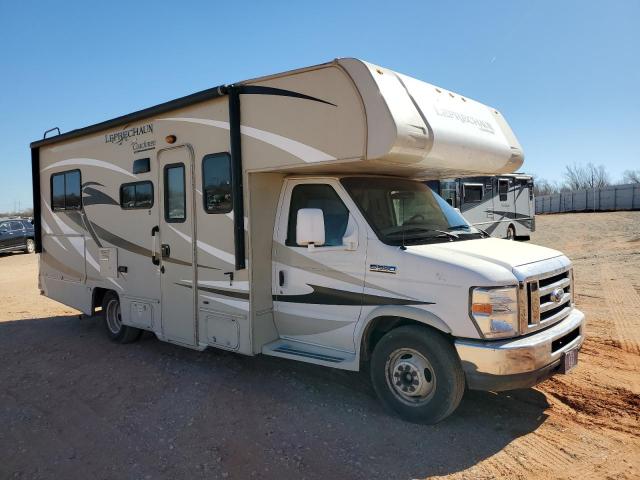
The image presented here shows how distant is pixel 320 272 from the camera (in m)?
5.03

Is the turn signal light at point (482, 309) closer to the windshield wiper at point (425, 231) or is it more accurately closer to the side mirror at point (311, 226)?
the windshield wiper at point (425, 231)

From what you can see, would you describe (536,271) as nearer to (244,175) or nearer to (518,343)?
(518,343)

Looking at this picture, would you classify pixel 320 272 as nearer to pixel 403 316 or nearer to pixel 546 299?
pixel 403 316

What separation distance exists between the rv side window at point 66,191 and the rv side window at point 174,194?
2.19 meters

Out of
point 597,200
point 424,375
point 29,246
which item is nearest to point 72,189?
point 424,375

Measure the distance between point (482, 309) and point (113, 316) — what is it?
5.50m

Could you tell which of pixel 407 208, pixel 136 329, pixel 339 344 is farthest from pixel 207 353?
pixel 407 208

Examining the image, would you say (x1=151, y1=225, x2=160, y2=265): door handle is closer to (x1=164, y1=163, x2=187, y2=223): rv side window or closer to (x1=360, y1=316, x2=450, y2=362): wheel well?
(x1=164, y1=163, x2=187, y2=223): rv side window

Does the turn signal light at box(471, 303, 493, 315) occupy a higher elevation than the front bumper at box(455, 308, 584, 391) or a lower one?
higher

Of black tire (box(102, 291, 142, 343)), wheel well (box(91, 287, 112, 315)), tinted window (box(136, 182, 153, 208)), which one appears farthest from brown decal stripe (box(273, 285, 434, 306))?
wheel well (box(91, 287, 112, 315))

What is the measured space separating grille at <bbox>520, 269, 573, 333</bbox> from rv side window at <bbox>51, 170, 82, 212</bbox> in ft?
20.9

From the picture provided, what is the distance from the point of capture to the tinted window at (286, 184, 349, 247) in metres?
4.94

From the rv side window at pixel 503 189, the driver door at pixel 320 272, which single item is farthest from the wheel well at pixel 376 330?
the rv side window at pixel 503 189

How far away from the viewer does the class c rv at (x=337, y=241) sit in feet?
13.7
